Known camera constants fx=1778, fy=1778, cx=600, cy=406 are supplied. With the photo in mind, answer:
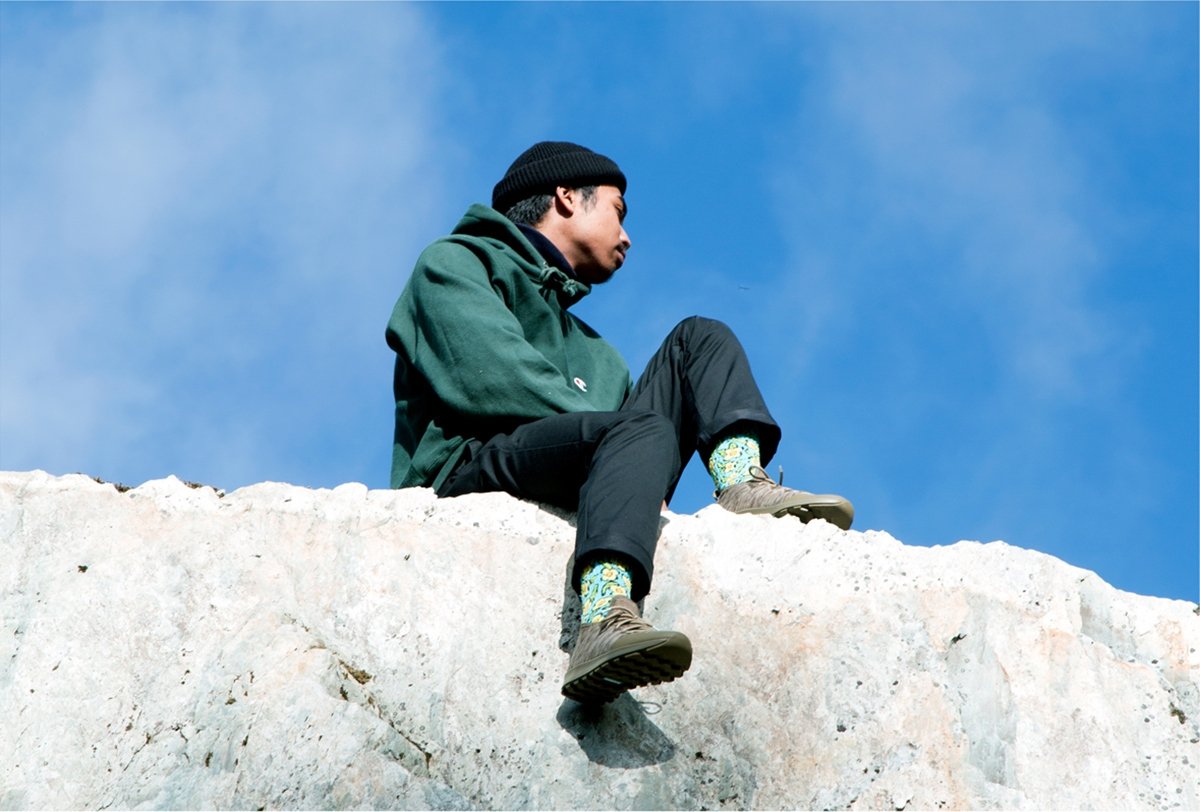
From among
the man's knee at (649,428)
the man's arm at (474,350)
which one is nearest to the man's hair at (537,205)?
the man's arm at (474,350)

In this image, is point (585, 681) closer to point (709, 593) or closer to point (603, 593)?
point (603, 593)

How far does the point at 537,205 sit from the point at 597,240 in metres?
0.34

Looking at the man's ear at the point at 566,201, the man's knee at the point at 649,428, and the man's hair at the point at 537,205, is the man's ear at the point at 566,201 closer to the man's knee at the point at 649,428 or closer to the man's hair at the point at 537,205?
the man's hair at the point at 537,205

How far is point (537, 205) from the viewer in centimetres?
816

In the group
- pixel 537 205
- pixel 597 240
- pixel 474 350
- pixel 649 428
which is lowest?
pixel 649 428

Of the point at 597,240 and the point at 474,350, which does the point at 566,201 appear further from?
the point at 474,350

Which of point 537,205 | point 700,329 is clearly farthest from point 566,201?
point 700,329

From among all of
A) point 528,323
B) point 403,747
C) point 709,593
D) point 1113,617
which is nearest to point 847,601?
point 709,593

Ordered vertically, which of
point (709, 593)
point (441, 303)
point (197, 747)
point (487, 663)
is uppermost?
point (441, 303)

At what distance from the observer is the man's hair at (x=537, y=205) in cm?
815

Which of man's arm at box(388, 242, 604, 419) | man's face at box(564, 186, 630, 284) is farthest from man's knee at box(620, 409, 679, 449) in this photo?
man's face at box(564, 186, 630, 284)

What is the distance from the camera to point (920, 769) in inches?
218

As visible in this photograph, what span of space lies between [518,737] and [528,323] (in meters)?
2.32

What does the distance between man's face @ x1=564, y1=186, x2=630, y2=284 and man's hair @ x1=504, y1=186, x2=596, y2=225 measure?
2 cm
